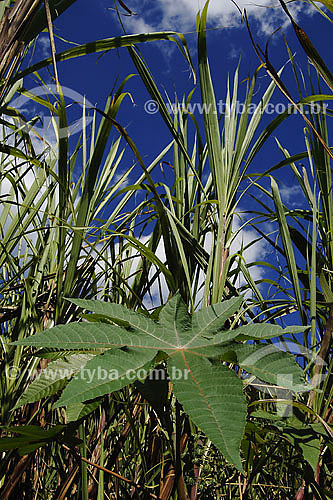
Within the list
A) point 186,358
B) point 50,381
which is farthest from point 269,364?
point 50,381

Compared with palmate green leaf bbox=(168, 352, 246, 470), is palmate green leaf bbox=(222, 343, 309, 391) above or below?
above

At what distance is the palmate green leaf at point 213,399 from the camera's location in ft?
0.87

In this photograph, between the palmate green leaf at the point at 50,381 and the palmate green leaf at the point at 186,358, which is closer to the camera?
the palmate green leaf at the point at 186,358

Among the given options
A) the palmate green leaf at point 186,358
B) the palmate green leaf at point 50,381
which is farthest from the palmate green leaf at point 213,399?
the palmate green leaf at point 50,381

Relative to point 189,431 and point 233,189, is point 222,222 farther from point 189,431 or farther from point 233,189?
point 189,431

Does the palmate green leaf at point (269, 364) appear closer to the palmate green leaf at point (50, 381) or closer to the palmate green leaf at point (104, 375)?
the palmate green leaf at point (104, 375)

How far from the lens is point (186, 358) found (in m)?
0.36

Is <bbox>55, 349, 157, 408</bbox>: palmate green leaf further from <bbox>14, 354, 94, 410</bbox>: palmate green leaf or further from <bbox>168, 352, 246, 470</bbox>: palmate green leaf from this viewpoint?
<bbox>14, 354, 94, 410</bbox>: palmate green leaf

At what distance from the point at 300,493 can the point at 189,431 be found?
0.57 ft

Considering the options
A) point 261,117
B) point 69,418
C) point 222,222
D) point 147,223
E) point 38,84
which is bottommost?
point 69,418

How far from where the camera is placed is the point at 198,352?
14.4 inches

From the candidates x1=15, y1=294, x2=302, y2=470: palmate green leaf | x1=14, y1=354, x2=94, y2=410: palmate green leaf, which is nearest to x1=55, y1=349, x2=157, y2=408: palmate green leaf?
x1=15, y1=294, x2=302, y2=470: palmate green leaf

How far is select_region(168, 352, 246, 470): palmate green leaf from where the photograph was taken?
0.27 metres

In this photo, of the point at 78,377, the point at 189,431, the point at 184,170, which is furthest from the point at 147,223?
the point at 78,377
